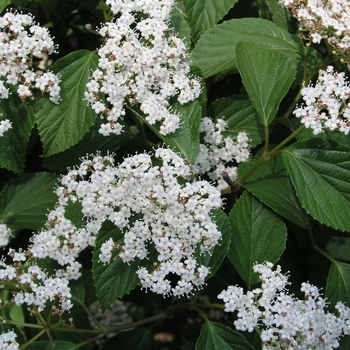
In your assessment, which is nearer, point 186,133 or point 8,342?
point 8,342

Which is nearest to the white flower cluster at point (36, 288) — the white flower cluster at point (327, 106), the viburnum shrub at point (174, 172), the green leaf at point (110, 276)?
the viburnum shrub at point (174, 172)

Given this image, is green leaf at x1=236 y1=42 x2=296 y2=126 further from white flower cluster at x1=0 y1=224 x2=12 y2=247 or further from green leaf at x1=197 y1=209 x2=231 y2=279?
white flower cluster at x1=0 y1=224 x2=12 y2=247

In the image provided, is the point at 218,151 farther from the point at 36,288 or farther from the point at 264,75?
the point at 36,288

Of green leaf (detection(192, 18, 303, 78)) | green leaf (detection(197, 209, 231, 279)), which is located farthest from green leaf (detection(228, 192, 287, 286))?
green leaf (detection(192, 18, 303, 78))

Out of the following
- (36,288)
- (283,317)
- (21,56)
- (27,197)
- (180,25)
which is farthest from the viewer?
(27,197)

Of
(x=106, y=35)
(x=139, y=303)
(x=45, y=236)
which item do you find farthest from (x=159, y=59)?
(x=139, y=303)

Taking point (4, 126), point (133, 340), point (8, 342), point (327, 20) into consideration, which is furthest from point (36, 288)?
point (327, 20)

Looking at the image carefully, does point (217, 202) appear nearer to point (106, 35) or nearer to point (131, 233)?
point (131, 233)
